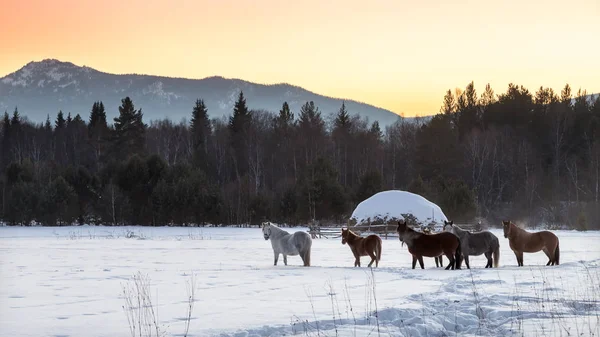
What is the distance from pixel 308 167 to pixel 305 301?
5029 cm

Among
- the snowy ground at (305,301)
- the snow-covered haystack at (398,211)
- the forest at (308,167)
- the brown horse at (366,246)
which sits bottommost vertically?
the snowy ground at (305,301)

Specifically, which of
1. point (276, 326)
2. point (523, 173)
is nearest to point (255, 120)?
point (523, 173)

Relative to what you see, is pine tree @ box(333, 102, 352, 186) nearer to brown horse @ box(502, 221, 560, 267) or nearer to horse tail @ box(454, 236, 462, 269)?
brown horse @ box(502, 221, 560, 267)

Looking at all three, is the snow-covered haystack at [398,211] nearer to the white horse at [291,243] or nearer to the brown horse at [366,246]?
the brown horse at [366,246]

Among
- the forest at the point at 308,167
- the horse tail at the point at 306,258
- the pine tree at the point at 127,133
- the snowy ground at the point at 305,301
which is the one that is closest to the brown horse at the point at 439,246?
the snowy ground at the point at 305,301

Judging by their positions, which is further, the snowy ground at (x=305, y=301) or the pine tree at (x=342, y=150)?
the pine tree at (x=342, y=150)

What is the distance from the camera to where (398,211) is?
44.2 m

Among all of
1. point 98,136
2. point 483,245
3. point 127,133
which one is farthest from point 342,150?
point 483,245

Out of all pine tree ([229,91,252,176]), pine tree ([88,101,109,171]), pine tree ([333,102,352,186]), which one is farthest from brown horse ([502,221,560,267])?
pine tree ([88,101,109,171])

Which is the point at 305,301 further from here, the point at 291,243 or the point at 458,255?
the point at 291,243

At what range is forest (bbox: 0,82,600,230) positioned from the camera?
58312 mm

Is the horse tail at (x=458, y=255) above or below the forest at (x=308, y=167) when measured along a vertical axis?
below

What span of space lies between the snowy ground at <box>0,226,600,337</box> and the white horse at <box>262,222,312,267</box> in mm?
1153

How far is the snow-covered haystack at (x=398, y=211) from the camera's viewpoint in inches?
1721
